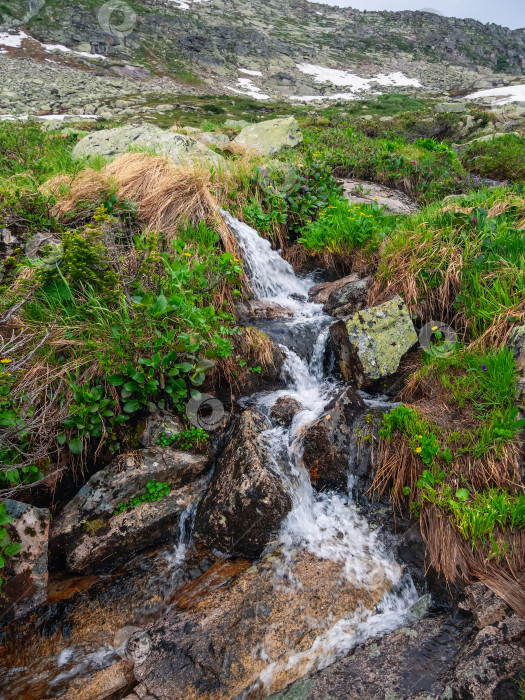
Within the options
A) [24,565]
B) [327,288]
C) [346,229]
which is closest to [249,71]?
[346,229]

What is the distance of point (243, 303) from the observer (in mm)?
5375

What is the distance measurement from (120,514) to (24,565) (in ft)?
2.22

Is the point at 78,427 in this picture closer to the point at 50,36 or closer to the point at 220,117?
the point at 220,117

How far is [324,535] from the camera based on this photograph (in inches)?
125

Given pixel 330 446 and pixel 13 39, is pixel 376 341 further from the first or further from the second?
pixel 13 39

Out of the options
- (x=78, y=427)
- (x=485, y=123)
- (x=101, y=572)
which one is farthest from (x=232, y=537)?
(x=485, y=123)

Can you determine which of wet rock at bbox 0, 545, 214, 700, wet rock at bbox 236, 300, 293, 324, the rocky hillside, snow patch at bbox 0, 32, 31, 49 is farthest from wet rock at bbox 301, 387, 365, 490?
snow patch at bbox 0, 32, 31, 49

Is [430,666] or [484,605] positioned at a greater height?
[484,605]

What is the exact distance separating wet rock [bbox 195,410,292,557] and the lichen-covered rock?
5.31 ft

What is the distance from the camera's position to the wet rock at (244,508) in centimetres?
312

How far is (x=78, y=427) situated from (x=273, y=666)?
2.16 meters

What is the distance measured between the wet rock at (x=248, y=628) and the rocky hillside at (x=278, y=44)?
61.5 m

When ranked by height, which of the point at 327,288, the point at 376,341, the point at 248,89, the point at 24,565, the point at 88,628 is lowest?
the point at 88,628

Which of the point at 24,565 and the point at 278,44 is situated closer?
the point at 24,565
